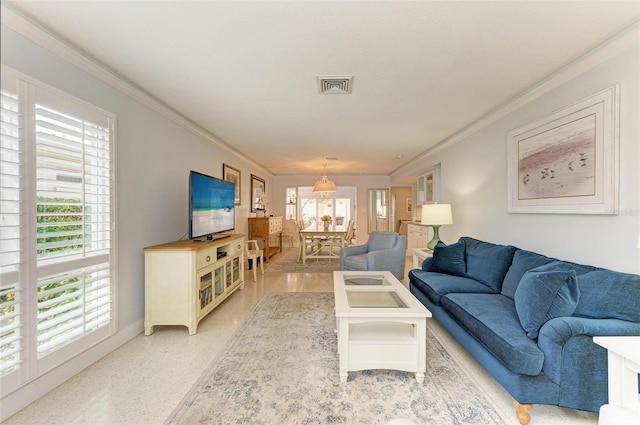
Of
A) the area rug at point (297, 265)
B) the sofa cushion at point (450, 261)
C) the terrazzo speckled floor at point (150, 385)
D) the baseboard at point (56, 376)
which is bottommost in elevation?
the area rug at point (297, 265)

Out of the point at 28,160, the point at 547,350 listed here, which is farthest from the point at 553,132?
the point at 28,160

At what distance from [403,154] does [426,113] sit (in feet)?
8.04

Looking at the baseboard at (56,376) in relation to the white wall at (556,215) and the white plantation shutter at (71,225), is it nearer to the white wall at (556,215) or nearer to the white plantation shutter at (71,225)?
the white plantation shutter at (71,225)

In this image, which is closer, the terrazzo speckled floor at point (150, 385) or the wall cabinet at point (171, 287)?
the terrazzo speckled floor at point (150, 385)

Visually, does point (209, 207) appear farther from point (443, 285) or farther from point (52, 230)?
point (443, 285)

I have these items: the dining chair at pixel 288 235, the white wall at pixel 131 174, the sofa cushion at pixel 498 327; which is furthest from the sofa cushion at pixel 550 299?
the dining chair at pixel 288 235

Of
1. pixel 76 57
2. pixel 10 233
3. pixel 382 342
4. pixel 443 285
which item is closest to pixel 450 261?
pixel 443 285

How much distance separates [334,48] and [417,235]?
5182 millimetres

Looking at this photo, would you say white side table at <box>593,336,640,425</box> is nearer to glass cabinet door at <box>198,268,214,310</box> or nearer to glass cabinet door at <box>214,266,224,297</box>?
glass cabinet door at <box>198,268,214,310</box>

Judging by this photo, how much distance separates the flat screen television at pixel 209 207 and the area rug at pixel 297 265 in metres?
1.87

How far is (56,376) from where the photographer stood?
1923 millimetres

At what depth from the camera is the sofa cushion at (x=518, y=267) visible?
7.70ft

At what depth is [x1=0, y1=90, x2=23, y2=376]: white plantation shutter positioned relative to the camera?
159 centimetres

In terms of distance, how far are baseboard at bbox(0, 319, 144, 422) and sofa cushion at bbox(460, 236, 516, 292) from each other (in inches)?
140
